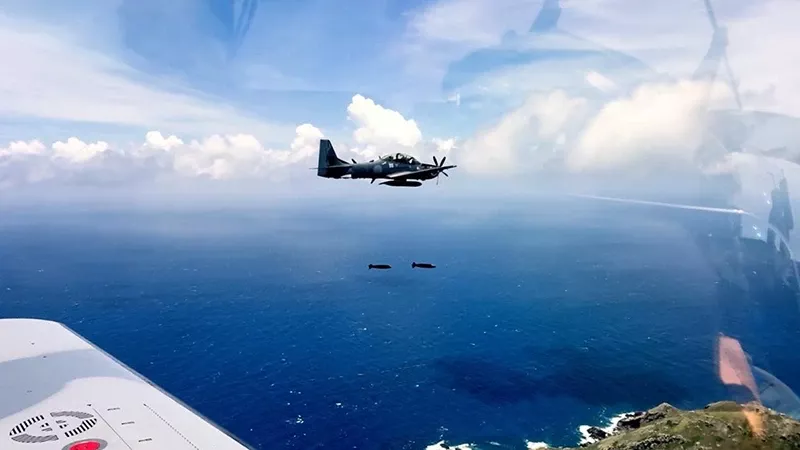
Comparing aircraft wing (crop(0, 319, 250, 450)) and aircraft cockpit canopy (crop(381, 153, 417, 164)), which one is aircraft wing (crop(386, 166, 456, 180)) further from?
aircraft wing (crop(0, 319, 250, 450))

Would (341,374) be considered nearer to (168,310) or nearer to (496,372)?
(496,372)

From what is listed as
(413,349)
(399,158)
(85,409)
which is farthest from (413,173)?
(413,349)

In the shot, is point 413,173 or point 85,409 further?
point 85,409

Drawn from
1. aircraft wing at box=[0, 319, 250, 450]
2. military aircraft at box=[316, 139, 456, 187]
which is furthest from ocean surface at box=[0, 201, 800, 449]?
military aircraft at box=[316, 139, 456, 187]

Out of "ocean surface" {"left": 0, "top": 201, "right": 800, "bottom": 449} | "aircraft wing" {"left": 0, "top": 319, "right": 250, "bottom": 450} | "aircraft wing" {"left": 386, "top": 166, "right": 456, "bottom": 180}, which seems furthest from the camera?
"ocean surface" {"left": 0, "top": 201, "right": 800, "bottom": 449}

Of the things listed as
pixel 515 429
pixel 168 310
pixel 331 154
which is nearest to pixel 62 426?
pixel 331 154

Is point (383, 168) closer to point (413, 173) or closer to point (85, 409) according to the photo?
point (413, 173)

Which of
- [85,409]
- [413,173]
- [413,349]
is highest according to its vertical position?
[413,173]
